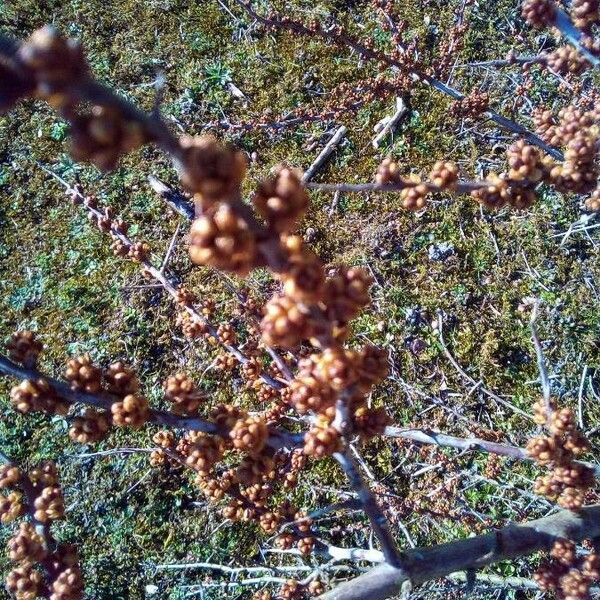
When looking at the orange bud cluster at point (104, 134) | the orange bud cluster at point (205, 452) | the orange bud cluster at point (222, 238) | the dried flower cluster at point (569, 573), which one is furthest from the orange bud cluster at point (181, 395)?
the dried flower cluster at point (569, 573)

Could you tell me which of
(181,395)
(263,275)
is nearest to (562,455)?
(181,395)

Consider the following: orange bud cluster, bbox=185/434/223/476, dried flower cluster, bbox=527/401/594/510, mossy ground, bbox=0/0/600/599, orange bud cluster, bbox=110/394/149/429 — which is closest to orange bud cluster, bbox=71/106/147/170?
orange bud cluster, bbox=110/394/149/429

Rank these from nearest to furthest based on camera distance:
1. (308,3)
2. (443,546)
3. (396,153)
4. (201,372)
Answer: (443,546) → (201,372) → (396,153) → (308,3)

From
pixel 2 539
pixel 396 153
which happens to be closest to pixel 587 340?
pixel 396 153

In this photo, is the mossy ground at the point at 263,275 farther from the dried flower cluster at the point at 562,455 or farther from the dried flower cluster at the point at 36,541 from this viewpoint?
the dried flower cluster at the point at 36,541

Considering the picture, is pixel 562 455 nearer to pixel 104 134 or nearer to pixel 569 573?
pixel 569 573

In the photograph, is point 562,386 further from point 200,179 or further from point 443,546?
point 200,179

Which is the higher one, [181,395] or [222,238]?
[181,395]

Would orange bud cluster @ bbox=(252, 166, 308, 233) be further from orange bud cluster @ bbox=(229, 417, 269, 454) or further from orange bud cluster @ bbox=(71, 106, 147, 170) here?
orange bud cluster @ bbox=(229, 417, 269, 454)

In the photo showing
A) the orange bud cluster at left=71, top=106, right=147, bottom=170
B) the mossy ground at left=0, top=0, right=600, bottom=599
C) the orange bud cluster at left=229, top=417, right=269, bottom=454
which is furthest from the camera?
the mossy ground at left=0, top=0, right=600, bottom=599
